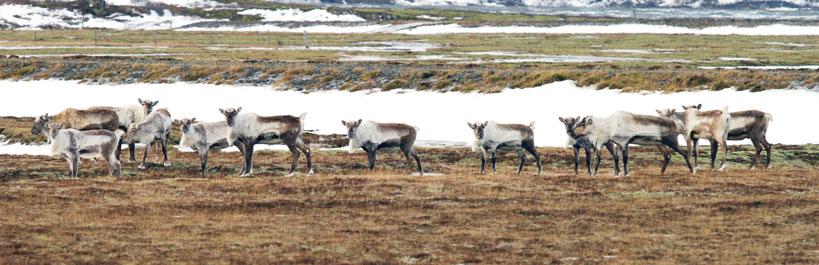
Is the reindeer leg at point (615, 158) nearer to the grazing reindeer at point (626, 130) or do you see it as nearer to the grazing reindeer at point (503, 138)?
the grazing reindeer at point (626, 130)

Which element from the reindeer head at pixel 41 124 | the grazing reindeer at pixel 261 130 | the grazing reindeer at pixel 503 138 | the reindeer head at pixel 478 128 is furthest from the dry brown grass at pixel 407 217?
the reindeer head at pixel 41 124

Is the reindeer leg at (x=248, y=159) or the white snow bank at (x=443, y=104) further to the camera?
the white snow bank at (x=443, y=104)

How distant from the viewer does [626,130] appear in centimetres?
3672

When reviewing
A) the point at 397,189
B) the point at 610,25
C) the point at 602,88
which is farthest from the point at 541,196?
the point at 610,25

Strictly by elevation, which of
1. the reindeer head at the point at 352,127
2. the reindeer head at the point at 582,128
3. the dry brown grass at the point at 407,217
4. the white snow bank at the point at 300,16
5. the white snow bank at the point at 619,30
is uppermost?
the reindeer head at the point at 582,128

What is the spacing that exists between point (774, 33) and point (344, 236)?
130096 mm

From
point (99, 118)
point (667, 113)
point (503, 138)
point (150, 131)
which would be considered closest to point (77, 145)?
point (150, 131)

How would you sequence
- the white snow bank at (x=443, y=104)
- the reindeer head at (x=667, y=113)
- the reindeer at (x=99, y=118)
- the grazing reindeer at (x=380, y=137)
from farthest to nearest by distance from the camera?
the white snow bank at (x=443, y=104) → the reindeer at (x=99, y=118) → the reindeer head at (x=667, y=113) → the grazing reindeer at (x=380, y=137)

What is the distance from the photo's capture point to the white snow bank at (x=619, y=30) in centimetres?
15012

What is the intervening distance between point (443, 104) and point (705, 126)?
29114 mm

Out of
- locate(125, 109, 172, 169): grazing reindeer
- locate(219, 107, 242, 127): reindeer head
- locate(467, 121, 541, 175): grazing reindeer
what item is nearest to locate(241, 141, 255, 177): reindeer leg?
locate(219, 107, 242, 127): reindeer head

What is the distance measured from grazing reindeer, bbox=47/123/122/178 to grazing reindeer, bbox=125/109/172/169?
3092 millimetres

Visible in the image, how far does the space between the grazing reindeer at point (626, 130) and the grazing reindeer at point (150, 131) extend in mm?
13419

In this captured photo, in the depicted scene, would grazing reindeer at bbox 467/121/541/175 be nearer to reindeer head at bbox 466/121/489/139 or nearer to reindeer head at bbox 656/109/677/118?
reindeer head at bbox 466/121/489/139
